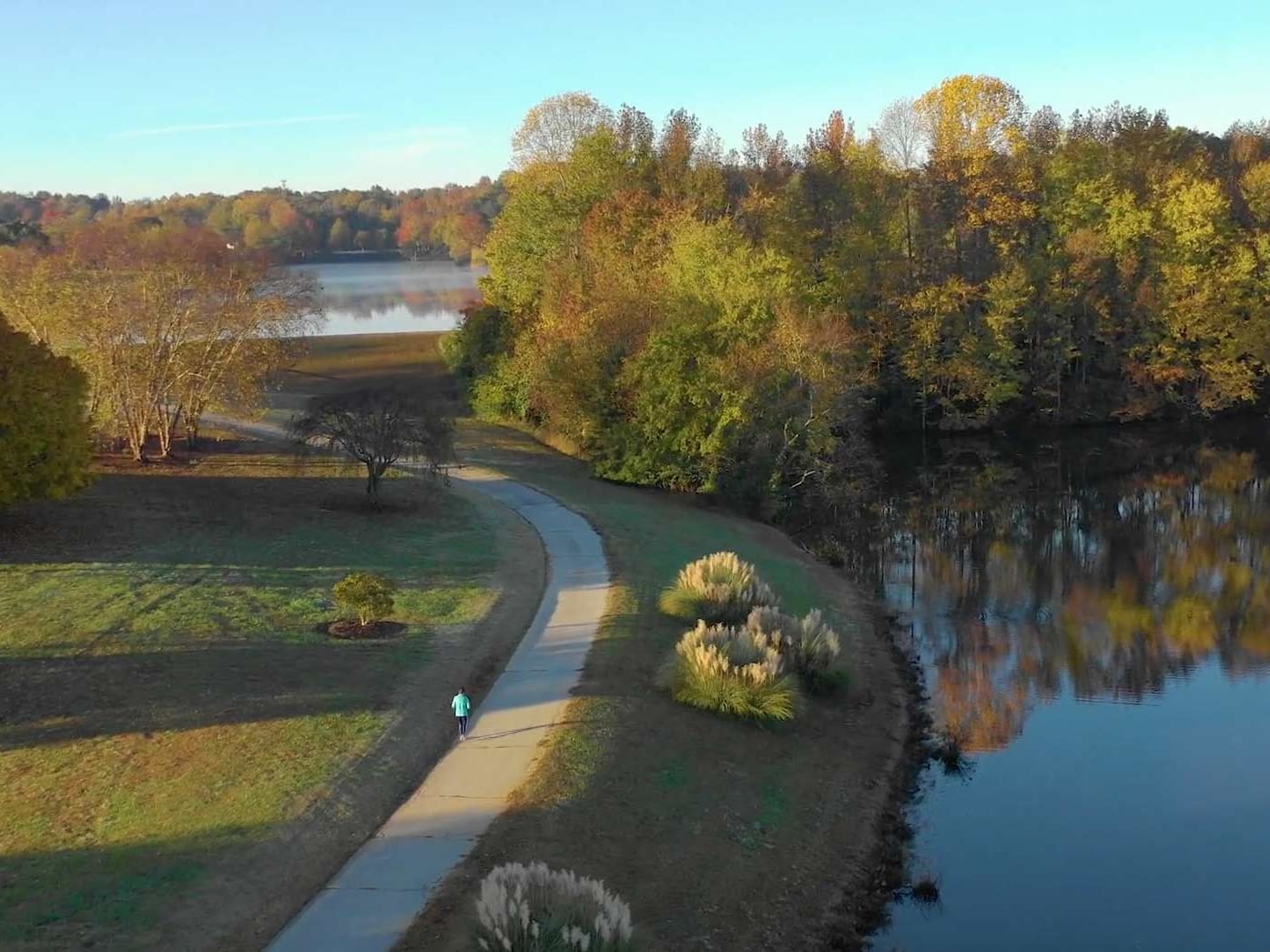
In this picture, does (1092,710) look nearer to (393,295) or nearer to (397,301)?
(397,301)

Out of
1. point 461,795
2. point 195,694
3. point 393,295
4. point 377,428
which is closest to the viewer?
point 461,795

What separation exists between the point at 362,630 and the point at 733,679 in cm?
668

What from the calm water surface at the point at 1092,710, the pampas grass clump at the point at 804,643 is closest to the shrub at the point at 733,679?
the pampas grass clump at the point at 804,643

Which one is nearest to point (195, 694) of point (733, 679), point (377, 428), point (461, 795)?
point (461, 795)

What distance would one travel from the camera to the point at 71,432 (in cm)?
2461

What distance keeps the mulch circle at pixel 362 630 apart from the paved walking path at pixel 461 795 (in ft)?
7.63

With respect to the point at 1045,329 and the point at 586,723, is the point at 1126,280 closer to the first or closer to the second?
the point at 1045,329

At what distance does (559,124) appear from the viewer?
192 feet

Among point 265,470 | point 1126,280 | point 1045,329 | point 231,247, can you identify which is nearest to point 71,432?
point 265,470

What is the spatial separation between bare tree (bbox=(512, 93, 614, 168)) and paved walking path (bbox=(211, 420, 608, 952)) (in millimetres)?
39173

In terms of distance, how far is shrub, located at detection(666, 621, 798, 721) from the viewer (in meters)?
17.7

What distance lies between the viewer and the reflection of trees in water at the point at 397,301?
303 feet

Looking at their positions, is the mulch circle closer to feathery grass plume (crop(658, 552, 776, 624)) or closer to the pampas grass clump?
feathery grass plume (crop(658, 552, 776, 624))

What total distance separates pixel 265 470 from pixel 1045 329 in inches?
1394
